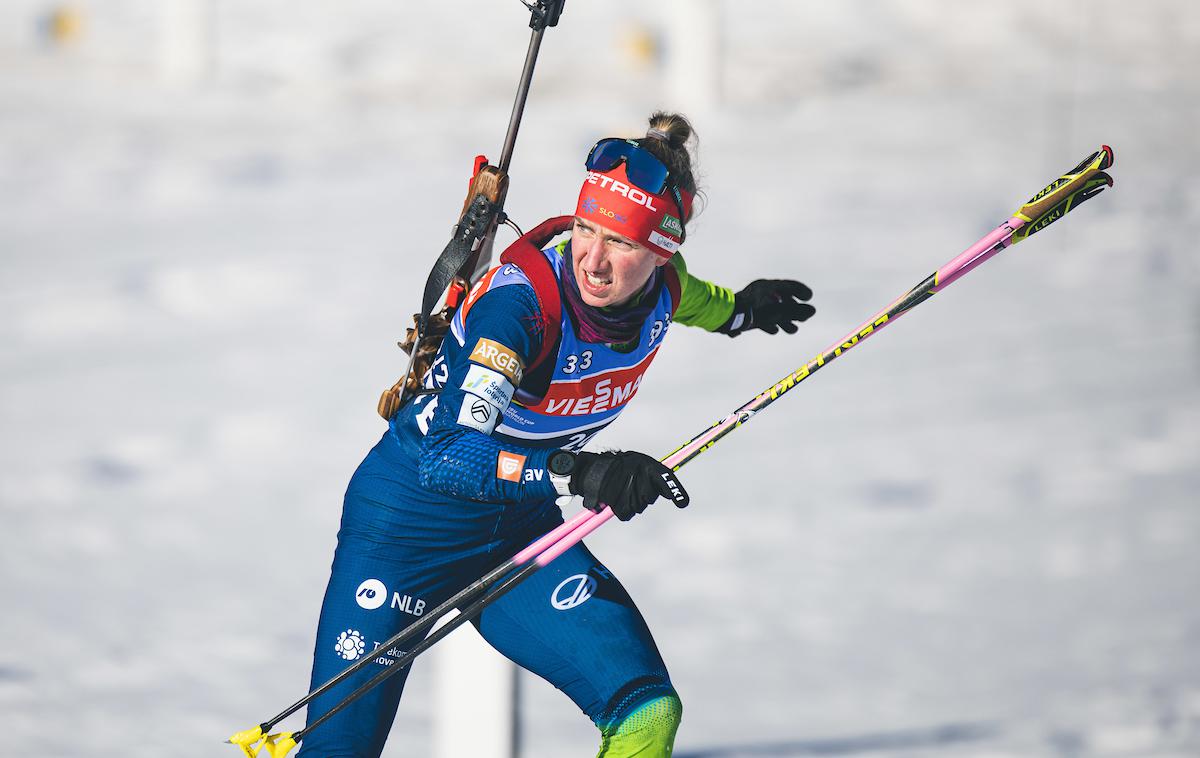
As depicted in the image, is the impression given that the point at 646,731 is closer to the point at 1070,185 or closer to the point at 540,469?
the point at 540,469

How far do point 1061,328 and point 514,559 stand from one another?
7.50 metres

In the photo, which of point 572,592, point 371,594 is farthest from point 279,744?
point 572,592

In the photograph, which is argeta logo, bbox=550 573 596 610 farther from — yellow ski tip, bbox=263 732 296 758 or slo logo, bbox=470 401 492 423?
yellow ski tip, bbox=263 732 296 758

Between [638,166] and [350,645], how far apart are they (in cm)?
126

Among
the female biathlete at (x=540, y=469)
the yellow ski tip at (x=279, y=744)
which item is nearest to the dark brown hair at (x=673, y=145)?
the female biathlete at (x=540, y=469)

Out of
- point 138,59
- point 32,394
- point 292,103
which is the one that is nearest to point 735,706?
point 32,394

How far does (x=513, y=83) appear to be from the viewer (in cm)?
1505

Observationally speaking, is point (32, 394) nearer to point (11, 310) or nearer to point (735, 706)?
point (11, 310)

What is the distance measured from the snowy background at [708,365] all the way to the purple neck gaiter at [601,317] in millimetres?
2300

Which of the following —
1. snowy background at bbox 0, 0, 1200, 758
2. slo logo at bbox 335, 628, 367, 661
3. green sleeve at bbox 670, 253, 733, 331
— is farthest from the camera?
snowy background at bbox 0, 0, 1200, 758

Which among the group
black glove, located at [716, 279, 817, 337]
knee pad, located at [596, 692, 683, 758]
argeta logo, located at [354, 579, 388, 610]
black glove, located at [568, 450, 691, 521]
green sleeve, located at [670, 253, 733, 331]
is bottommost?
knee pad, located at [596, 692, 683, 758]

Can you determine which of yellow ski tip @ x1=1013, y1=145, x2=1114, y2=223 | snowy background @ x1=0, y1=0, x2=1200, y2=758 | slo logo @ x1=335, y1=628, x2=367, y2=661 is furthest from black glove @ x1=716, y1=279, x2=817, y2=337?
snowy background @ x1=0, y1=0, x2=1200, y2=758

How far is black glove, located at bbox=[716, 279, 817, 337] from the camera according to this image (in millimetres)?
4035

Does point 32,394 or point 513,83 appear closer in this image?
point 32,394
